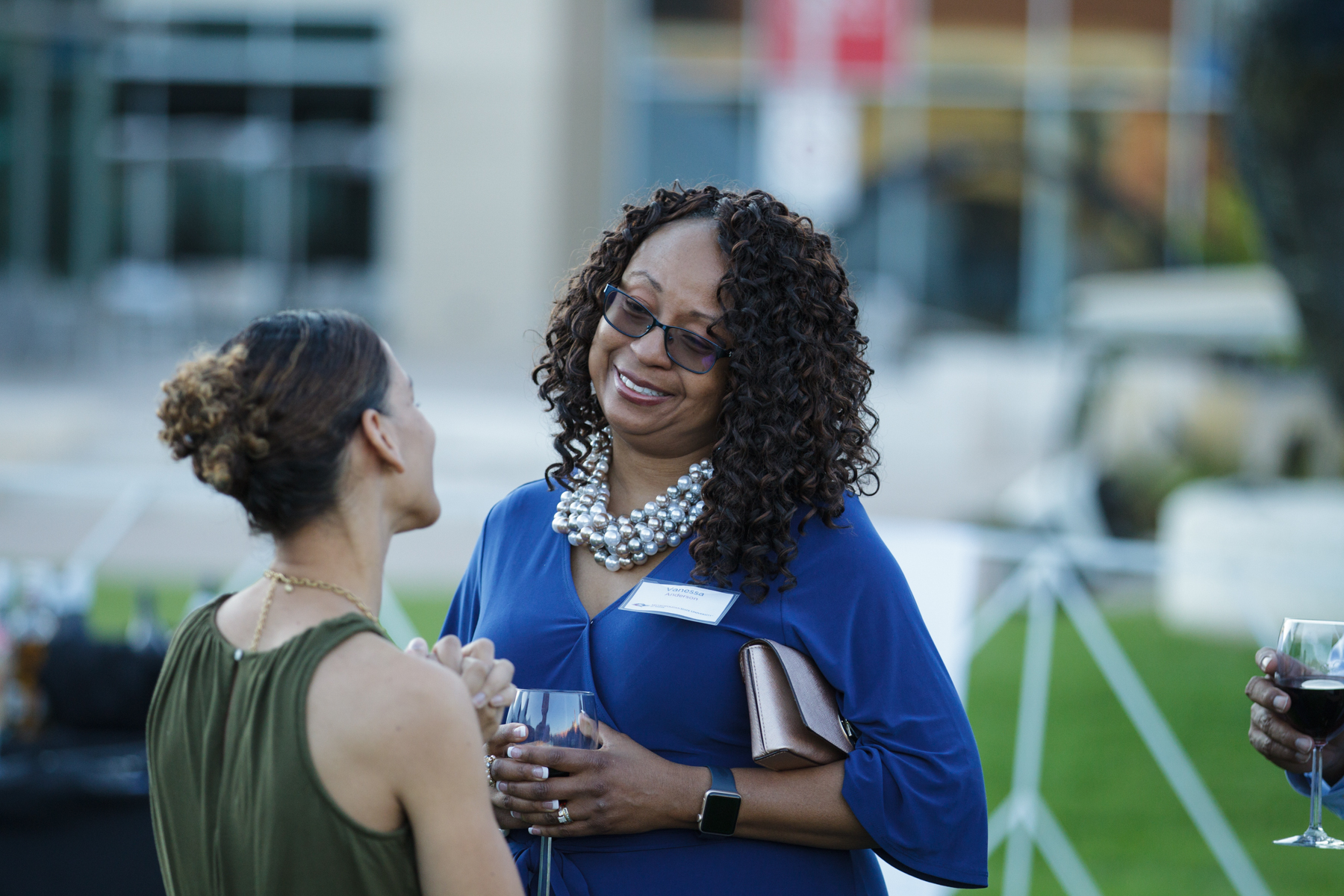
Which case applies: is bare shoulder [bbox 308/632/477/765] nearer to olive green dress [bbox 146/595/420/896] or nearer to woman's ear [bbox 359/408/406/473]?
olive green dress [bbox 146/595/420/896]

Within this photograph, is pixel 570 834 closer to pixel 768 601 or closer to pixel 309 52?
pixel 768 601

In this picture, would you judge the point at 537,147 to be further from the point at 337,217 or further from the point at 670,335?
the point at 670,335

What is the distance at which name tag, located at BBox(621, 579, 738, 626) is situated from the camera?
2.03m

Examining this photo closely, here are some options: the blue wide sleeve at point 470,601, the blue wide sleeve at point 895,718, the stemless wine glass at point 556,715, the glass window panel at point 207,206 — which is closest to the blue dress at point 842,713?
the blue wide sleeve at point 895,718

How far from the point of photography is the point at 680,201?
2.32 m

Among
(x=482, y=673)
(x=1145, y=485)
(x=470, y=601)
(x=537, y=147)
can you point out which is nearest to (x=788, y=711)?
(x=482, y=673)

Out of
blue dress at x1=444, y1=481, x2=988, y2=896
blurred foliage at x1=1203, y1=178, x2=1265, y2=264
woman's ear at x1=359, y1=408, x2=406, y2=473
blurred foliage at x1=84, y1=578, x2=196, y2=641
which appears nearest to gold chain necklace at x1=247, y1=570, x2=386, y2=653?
woman's ear at x1=359, y1=408, x2=406, y2=473

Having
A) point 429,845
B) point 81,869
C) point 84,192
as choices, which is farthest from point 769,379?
point 84,192

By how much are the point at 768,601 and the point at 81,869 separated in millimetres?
2288

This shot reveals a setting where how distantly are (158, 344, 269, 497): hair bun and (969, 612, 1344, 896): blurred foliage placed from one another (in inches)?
167

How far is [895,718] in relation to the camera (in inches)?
80.0

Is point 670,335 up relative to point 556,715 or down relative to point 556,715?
up

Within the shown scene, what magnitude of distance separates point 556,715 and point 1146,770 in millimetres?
5752

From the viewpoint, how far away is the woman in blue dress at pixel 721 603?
2.02 m
